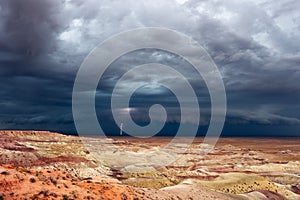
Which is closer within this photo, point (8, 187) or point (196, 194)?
point (8, 187)

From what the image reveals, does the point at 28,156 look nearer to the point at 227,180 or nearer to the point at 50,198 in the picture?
the point at 227,180

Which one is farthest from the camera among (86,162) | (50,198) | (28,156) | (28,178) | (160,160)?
(160,160)

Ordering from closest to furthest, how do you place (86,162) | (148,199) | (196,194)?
(148,199)
(196,194)
(86,162)

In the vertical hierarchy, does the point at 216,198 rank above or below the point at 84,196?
below

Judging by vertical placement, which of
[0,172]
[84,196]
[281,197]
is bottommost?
[281,197]

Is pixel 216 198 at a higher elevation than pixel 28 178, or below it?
below

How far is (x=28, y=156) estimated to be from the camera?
4540 inches

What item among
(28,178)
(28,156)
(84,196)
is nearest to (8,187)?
(28,178)

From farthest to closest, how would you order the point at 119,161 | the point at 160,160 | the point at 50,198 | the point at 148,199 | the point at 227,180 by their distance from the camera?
1. the point at 160,160
2. the point at 119,161
3. the point at 227,180
4. the point at 148,199
5. the point at 50,198

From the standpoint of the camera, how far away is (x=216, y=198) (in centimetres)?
6381

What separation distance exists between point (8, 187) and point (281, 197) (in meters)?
63.6

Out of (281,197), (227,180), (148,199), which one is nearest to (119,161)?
(227,180)

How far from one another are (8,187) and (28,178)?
8.70ft

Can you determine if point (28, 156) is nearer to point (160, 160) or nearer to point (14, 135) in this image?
point (160, 160)
